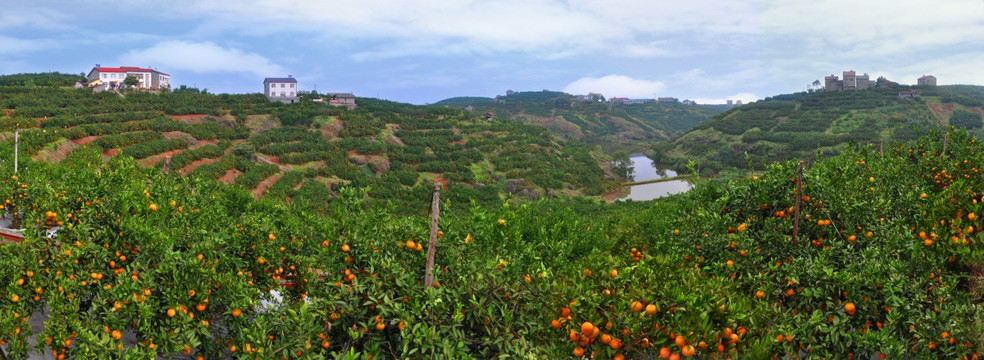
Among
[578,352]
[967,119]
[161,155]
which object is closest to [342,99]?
[161,155]

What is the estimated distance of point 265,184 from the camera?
36094mm

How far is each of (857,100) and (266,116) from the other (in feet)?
315

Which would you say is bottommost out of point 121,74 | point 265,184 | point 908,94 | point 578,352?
point 265,184

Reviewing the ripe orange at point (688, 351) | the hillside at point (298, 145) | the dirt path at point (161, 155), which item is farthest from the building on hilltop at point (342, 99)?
the ripe orange at point (688, 351)

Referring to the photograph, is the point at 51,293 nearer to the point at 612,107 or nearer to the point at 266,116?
the point at 266,116

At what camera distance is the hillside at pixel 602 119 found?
123m

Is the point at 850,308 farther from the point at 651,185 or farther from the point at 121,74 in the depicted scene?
the point at 121,74

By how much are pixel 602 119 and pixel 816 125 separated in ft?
212

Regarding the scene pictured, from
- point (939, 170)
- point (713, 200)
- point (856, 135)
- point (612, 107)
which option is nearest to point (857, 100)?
point (856, 135)

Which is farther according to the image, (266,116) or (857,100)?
(857,100)

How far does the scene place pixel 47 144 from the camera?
31.9 metres

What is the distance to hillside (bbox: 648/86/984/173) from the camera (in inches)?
2783

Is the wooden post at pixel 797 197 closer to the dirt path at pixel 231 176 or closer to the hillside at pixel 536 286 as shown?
the hillside at pixel 536 286

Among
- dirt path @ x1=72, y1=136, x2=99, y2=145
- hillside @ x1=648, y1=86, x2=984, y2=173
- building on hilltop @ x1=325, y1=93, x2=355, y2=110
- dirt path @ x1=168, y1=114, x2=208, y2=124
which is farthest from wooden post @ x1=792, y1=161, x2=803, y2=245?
building on hilltop @ x1=325, y1=93, x2=355, y2=110
